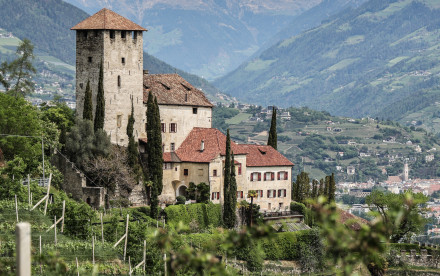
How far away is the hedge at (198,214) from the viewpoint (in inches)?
3073

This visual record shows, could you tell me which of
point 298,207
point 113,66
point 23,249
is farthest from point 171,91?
point 23,249

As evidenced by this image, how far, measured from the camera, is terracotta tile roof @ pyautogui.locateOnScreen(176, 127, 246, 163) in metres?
84.2

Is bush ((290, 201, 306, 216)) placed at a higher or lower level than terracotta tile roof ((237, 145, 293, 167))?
lower

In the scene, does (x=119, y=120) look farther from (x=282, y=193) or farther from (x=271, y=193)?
(x=282, y=193)

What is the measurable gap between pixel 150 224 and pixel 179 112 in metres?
17.3

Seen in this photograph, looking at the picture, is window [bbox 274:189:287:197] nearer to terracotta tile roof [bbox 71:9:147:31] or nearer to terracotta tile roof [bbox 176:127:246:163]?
terracotta tile roof [bbox 176:127:246:163]

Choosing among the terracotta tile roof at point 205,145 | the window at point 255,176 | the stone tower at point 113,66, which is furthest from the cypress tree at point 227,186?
the stone tower at point 113,66

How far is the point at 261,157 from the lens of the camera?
89.2 m

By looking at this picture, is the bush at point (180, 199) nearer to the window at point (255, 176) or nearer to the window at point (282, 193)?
the window at point (255, 176)

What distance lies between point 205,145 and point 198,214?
25.6 ft

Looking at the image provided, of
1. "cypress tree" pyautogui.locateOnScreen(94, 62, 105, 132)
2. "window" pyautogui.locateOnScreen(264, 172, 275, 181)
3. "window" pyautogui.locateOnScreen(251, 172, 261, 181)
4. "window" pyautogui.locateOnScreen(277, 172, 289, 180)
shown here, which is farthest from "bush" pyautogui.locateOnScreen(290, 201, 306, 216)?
"cypress tree" pyautogui.locateOnScreen(94, 62, 105, 132)

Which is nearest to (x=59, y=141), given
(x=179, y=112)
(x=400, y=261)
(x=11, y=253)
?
(x=179, y=112)

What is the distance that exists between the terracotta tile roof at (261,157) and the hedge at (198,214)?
7.62 meters

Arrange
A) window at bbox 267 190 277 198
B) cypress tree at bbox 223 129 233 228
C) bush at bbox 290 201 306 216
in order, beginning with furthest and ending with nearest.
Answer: window at bbox 267 190 277 198 → bush at bbox 290 201 306 216 → cypress tree at bbox 223 129 233 228
